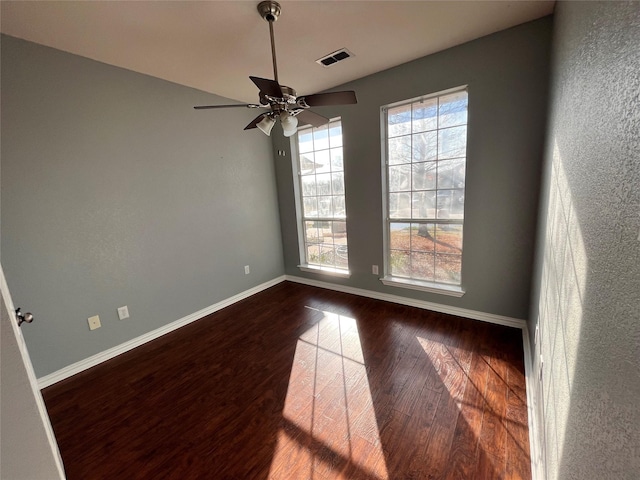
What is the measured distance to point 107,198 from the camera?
2.42 meters

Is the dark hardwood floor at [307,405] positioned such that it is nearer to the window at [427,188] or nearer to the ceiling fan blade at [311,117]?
the window at [427,188]

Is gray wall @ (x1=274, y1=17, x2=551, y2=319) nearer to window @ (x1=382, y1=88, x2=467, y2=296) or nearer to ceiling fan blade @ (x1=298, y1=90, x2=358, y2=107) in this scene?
window @ (x1=382, y1=88, x2=467, y2=296)

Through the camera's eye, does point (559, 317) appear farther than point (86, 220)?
No

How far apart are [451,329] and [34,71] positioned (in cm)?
409

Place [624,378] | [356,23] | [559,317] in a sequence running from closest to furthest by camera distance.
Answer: [624,378] → [559,317] → [356,23]

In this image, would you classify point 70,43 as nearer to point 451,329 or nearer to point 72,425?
point 72,425

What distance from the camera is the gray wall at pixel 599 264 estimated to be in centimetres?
51

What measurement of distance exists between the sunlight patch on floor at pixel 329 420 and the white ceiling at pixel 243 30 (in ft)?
8.62

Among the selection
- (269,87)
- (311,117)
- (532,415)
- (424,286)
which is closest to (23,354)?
(269,87)

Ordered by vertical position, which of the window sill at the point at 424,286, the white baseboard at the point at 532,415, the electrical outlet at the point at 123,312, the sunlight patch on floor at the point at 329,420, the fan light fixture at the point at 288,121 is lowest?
the sunlight patch on floor at the point at 329,420

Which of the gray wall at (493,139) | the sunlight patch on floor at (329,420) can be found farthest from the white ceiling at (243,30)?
the sunlight patch on floor at (329,420)

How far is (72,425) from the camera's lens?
5.78 feet

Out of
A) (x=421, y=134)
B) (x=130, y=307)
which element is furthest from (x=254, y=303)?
(x=421, y=134)

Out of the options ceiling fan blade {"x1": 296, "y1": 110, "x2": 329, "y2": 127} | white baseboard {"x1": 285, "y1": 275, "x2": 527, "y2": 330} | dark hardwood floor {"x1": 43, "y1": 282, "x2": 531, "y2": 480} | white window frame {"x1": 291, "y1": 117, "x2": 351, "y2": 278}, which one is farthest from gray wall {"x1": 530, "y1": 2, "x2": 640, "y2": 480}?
white window frame {"x1": 291, "y1": 117, "x2": 351, "y2": 278}
